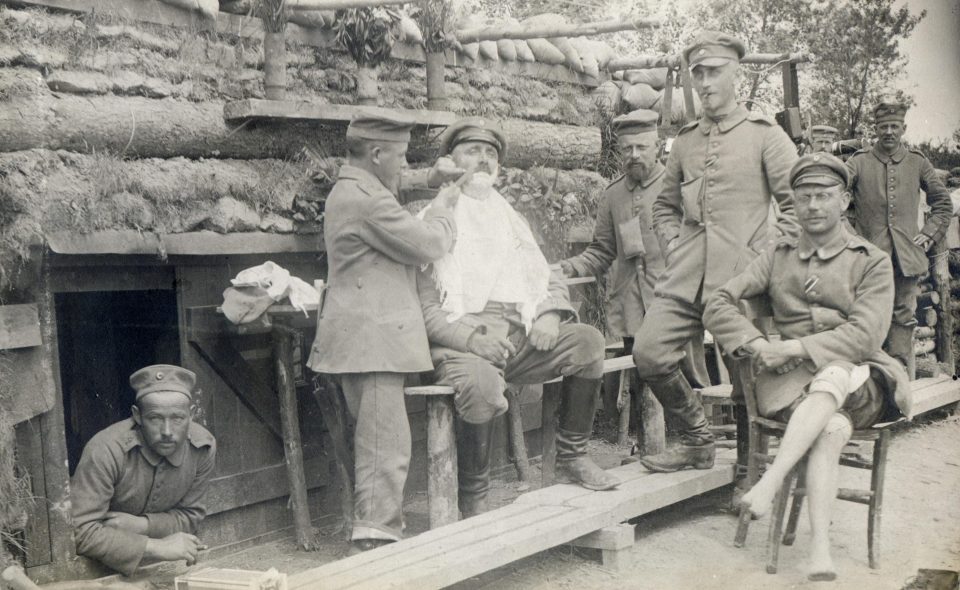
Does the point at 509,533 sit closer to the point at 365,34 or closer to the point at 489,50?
the point at 365,34

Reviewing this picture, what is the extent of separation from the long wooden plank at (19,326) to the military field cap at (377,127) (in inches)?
66.7

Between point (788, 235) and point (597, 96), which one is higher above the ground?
point (597, 96)

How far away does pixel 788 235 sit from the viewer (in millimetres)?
4832

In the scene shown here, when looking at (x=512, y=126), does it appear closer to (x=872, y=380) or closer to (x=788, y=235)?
(x=788, y=235)

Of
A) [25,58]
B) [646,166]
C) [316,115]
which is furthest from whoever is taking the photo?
[646,166]

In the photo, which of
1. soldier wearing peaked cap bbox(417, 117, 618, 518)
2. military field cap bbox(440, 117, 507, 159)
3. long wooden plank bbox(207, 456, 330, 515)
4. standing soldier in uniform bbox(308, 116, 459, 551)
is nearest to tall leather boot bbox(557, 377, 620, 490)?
soldier wearing peaked cap bbox(417, 117, 618, 518)

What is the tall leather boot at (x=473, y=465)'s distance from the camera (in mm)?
5039

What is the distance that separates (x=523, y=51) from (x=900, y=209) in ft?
11.2

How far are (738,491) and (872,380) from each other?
4.11 ft

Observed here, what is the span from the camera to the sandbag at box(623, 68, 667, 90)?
841 centimetres

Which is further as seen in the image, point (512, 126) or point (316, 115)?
point (512, 126)

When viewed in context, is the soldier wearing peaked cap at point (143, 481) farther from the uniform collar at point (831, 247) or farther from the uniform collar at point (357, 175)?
the uniform collar at point (831, 247)

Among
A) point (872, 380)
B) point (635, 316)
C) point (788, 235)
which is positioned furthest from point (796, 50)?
point (872, 380)

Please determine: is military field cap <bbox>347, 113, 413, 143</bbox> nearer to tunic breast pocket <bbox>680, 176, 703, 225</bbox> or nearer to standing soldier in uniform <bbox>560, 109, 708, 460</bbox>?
tunic breast pocket <bbox>680, 176, 703, 225</bbox>
